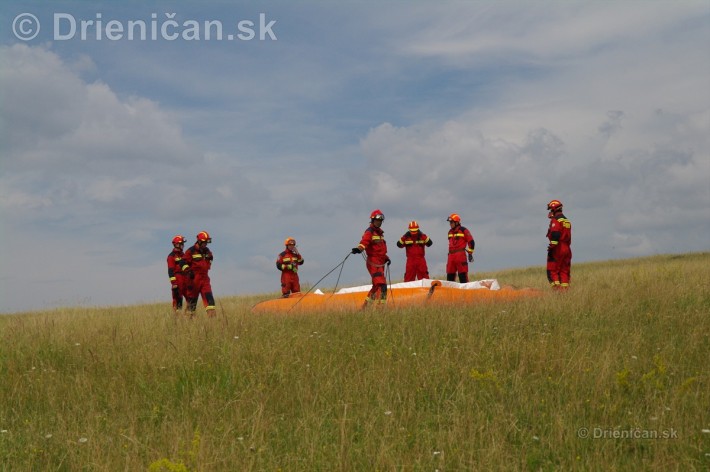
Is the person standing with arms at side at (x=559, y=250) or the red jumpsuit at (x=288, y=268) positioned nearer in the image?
the person standing with arms at side at (x=559, y=250)

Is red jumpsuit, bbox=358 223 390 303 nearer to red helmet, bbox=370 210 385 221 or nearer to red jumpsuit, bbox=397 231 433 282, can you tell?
red helmet, bbox=370 210 385 221

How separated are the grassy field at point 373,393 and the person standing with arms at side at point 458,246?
750cm

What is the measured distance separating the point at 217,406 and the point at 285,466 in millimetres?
1719

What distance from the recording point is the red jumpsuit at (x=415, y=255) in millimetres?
18531

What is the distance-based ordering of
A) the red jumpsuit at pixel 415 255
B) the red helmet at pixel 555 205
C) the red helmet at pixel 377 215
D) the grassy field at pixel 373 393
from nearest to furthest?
the grassy field at pixel 373 393 → the red helmet at pixel 377 215 → the red helmet at pixel 555 205 → the red jumpsuit at pixel 415 255

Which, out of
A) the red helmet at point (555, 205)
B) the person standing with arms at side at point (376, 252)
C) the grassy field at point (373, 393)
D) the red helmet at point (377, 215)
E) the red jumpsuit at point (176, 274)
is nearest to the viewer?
the grassy field at point (373, 393)

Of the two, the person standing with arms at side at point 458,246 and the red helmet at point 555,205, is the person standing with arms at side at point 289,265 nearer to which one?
the person standing with arms at side at point 458,246

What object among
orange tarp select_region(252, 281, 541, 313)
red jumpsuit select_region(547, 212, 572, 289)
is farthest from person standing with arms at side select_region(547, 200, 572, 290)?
orange tarp select_region(252, 281, 541, 313)

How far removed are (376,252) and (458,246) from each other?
173 inches

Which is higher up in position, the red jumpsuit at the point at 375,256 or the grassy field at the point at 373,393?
the red jumpsuit at the point at 375,256

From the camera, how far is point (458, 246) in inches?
Answer: 741

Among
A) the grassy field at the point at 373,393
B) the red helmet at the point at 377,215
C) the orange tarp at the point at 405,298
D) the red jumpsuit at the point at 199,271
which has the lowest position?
the grassy field at the point at 373,393

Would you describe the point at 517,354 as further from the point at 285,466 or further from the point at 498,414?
the point at 285,466

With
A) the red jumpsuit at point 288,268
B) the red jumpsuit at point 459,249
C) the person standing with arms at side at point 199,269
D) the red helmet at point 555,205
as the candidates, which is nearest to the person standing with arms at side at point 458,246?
the red jumpsuit at point 459,249
